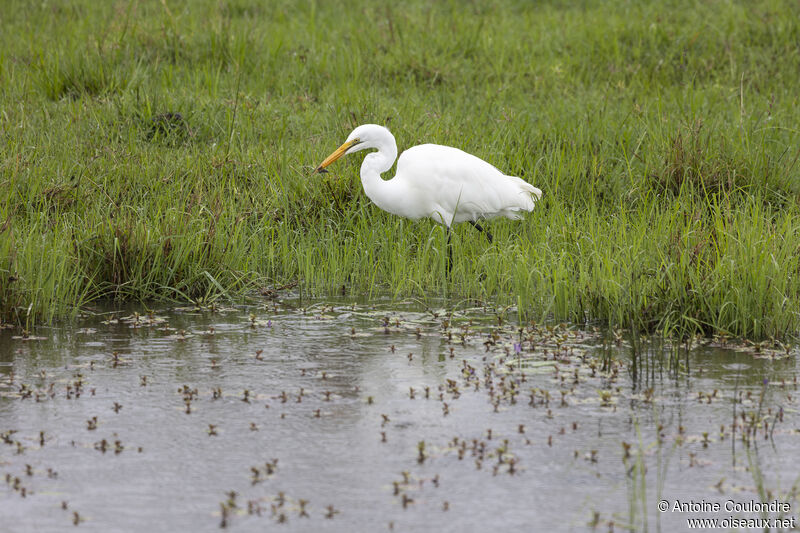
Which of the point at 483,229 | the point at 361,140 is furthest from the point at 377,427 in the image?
the point at 483,229

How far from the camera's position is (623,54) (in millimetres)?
10156

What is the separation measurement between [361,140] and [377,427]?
3.16 metres

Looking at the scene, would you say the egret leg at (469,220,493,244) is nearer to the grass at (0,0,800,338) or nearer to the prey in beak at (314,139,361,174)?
the grass at (0,0,800,338)

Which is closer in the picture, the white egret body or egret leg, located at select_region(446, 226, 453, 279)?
egret leg, located at select_region(446, 226, 453, 279)

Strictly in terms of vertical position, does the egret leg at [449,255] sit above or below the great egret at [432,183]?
below

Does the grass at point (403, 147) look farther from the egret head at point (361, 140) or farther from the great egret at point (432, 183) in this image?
the egret head at point (361, 140)

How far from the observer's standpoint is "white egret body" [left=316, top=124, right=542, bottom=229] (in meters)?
6.70

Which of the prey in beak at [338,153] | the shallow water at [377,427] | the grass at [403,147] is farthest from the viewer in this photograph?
the prey in beak at [338,153]

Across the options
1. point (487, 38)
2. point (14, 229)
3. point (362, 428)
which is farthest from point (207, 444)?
point (487, 38)

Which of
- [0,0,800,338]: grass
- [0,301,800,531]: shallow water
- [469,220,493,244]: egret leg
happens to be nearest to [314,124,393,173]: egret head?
[0,0,800,338]: grass

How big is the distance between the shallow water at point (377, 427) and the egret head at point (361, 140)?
1.60m

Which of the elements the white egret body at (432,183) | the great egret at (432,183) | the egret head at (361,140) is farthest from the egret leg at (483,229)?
the egret head at (361,140)

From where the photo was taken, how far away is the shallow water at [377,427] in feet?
10.6

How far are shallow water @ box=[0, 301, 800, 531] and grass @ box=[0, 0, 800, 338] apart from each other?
47cm
